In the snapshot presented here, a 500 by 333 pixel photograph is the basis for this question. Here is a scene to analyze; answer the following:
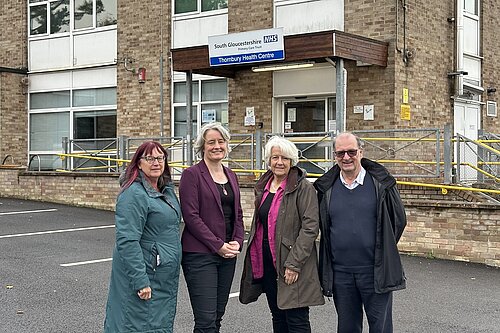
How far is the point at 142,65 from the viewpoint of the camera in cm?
1864

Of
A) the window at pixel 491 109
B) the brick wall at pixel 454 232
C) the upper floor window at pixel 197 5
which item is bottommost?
the brick wall at pixel 454 232

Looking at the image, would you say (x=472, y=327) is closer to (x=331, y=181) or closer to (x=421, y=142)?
(x=331, y=181)

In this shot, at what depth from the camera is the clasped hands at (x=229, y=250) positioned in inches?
202

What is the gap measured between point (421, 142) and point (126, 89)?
28.3 ft

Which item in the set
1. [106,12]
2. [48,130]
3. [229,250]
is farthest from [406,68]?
[48,130]

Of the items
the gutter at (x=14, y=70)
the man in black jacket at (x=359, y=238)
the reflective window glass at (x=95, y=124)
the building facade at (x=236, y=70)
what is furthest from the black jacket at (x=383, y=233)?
the gutter at (x=14, y=70)

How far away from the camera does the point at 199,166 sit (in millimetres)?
5297

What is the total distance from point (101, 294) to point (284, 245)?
358cm

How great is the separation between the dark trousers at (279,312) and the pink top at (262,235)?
4cm

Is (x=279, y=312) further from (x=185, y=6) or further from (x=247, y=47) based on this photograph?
(x=185, y=6)

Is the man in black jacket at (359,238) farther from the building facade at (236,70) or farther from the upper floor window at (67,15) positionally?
the upper floor window at (67,15)

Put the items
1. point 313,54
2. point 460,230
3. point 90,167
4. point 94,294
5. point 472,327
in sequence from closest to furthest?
1. point 472,327
2. point 94,294
3. point 460,230
4. point 313,54
5. point 90,167

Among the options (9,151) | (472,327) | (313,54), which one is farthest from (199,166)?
(9,151)

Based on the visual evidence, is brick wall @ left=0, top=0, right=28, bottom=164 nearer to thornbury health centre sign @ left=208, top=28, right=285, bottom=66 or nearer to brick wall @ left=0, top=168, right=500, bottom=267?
thornbury health centre sign @ left=208, top=28, right=285, bottom=66
